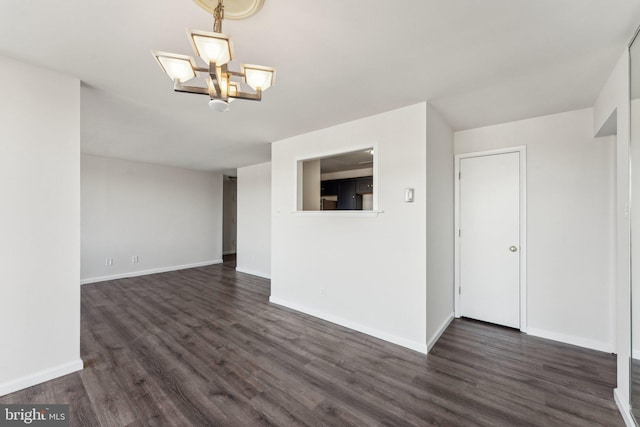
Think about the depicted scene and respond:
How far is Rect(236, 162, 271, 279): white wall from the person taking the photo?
19.2 ft

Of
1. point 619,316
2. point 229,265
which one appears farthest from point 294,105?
point 229,265

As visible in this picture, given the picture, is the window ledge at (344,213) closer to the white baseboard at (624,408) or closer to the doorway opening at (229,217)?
the white baseboard at (624,408)

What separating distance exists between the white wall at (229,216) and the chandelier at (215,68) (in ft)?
24.9

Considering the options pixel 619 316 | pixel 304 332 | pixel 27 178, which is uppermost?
pixel 27 178

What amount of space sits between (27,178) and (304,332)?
2.87 meters

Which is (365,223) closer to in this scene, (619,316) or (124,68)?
(619,316)

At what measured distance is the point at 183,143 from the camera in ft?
14.2

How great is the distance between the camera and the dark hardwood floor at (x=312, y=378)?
1.82 meters

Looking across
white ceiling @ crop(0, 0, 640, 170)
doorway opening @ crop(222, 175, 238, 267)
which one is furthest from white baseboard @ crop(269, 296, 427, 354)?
doorway opening @ crop(222, 175, 238, 267)

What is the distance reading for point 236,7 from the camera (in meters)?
1.44

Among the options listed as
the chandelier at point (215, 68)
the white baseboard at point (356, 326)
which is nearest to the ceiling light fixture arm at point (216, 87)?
the chandelier at point (215, 68)

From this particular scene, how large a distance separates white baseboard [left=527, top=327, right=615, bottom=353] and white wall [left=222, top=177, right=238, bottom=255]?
26.0 feet

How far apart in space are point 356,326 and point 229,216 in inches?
269

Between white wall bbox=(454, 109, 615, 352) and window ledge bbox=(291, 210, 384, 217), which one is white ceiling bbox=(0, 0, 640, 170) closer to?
white wall bbox=(454, 109, 615, 352)
